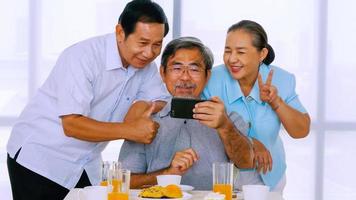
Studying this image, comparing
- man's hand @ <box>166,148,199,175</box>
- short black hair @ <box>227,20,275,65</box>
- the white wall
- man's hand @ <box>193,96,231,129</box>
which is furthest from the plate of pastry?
the white wall

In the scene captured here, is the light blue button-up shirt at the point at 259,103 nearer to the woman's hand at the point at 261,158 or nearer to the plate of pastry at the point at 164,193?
the woman's hand at the point at 261,158

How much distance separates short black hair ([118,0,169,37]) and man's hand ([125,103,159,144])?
1.11ft

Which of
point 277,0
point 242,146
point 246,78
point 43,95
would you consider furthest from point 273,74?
point 277,0

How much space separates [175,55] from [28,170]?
Result: 0.72 m

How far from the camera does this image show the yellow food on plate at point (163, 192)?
2059 millimetres

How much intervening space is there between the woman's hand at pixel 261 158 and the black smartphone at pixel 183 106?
351 mm

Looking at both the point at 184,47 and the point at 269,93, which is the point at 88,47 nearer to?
the point at 184,47

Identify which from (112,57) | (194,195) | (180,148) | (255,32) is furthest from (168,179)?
(255,32)

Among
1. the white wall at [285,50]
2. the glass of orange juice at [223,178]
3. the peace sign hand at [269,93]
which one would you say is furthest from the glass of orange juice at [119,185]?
the white wall at [285,50]

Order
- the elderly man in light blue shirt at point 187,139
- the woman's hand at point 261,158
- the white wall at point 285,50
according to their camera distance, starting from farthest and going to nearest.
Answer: the white wall at point 285,50, the woman's hand at point 261,158, the elderly man in light blue shirt at point 187,139

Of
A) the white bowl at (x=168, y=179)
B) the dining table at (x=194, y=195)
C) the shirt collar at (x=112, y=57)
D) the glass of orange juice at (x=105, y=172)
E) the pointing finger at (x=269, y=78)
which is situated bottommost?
the dining table at (x=194, y=195)

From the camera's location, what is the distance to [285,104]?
263 cm

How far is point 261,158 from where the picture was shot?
100 inches

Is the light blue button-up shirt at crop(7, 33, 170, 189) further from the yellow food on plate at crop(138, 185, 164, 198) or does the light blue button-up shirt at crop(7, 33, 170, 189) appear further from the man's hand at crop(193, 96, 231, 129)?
the yellow food on plate at crop(138, 185, 164, 198)
